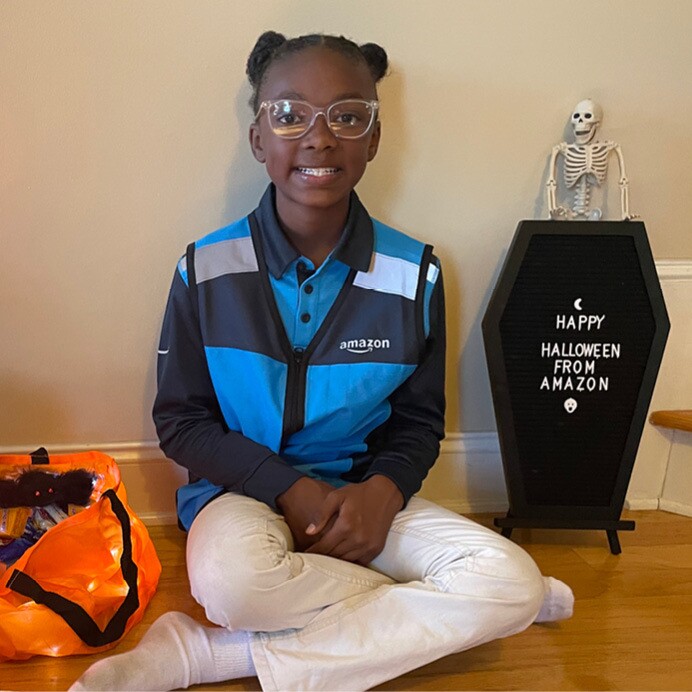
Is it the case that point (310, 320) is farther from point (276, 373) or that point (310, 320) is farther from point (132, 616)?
point (132, 616)

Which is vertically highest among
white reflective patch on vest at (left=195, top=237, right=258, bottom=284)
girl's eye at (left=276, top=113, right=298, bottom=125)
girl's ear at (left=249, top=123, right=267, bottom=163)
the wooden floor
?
girl's eye at (left=276, top=113, right=298, bottom=125)

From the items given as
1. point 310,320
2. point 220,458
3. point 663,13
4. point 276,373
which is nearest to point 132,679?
point 220,458

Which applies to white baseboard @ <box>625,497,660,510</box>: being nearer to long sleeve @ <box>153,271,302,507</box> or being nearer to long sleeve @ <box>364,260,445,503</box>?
long sleeve @ <box>364,260,445,503</box>

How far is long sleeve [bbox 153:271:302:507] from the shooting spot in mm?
1227

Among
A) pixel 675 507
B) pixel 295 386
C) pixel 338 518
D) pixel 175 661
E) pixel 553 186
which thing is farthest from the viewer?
pixel 675 507

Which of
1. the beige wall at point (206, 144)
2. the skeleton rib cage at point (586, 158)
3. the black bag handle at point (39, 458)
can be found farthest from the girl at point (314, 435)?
the skeleton rib cage at point (586, 158)

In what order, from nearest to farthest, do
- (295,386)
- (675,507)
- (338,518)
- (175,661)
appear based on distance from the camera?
(175,661), (338,518), (295,386), (675,507)

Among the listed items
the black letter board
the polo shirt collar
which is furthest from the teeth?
the black letter board

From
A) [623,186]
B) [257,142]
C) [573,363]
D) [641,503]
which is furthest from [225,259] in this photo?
[641,503]

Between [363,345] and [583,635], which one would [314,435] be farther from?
[583,635]

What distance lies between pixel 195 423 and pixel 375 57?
75 cm

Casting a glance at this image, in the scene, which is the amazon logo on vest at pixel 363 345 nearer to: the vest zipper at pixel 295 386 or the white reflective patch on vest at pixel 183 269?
the vest zipper at pixel 295 386

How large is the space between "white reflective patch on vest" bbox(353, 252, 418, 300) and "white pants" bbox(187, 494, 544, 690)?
17.8 inches

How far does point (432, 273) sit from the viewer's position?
136 cm
